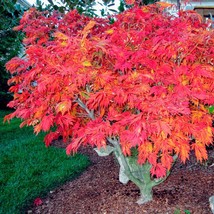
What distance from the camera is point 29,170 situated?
4707mm

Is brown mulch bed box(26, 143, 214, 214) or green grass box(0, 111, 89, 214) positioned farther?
green grass box(0, 111, 89, 214)

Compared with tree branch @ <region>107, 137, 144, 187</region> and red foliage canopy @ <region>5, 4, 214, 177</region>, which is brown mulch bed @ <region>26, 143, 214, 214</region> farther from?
red foliage canopy @ <region>5, 4, 214, 177</region>

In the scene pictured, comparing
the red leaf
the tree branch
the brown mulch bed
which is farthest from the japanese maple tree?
the red leaf

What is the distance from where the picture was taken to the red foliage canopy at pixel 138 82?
2.41 meters

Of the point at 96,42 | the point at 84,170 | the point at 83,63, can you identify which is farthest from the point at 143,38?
the point at 84,170

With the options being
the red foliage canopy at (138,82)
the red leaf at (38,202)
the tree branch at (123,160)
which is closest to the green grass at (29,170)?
the red leaf at (38,202)

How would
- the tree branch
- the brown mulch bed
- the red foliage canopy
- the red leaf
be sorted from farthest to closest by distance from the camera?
the red leaf, the brown mulch bed, the tree branch, the red foliage canopy

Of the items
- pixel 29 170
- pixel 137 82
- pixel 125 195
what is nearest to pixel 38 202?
pixel 125 195

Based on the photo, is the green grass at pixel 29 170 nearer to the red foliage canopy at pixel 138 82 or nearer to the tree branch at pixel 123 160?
the tree branch at pixel 123 160

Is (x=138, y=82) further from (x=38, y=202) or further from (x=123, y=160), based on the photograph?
(x=38, y=202)

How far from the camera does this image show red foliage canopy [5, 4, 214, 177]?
241 centimetres

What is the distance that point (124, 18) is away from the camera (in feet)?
9.83

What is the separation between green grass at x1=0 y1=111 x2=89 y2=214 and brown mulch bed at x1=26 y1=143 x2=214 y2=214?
20 cm

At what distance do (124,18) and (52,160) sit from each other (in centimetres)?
313
